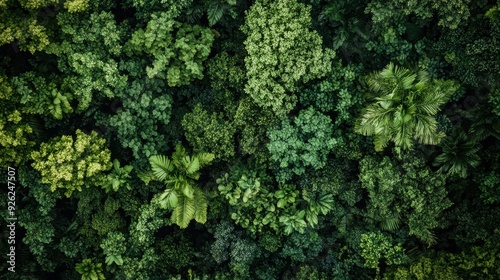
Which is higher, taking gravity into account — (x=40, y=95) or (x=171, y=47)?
(x=171, y=47)

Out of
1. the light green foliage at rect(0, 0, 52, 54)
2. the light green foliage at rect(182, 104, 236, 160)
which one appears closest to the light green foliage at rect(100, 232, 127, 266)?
the light green foliage at rect(182, 104, 236, 160)

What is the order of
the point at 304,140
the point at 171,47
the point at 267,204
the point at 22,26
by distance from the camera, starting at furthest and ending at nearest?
the point at 267,204 → the point at 304,140 → the point at 171,47 → the point at 22,26

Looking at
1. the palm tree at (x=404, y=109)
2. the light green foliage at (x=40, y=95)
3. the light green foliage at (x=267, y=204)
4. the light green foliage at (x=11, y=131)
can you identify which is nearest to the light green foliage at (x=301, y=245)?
the light green foliage at (x=267, y=204)

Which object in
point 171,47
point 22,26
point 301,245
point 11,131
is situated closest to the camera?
point 22,26

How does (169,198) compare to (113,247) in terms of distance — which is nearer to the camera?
(169,198)

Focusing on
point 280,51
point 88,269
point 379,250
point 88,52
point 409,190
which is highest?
point 88,52

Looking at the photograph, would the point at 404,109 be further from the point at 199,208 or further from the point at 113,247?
the point at 113,247

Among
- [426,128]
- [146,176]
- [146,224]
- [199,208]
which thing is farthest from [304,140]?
[146,224]
